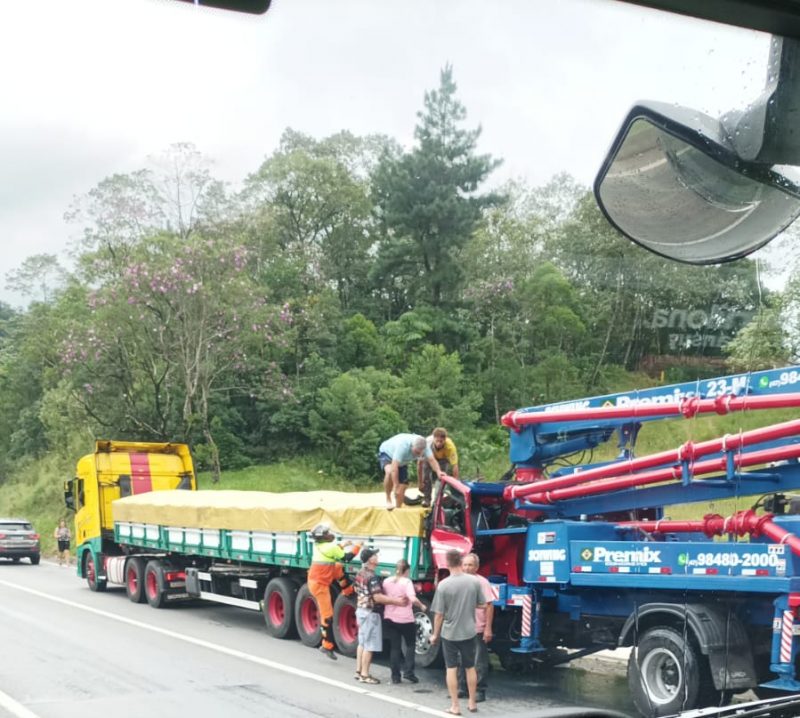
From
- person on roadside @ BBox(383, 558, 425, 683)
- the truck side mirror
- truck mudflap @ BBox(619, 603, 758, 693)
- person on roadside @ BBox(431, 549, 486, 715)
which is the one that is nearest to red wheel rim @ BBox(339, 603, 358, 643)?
person on roadside @ BBox(383, 558, 425, 683)

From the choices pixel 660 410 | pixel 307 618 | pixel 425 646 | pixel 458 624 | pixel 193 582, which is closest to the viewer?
pixel 660 410

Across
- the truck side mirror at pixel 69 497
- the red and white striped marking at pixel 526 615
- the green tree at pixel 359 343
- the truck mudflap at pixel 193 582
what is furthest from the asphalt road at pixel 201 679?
the truck side mirror at pixel 69 497

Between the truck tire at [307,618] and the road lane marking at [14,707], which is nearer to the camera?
the road lane marking at [14,707]

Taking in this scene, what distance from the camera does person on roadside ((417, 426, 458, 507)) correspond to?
10.2 metres

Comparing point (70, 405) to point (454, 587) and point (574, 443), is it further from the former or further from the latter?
point (574, 443)

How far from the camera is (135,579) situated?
1772 centimetres

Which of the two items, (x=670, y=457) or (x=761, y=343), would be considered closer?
(x=761, y=343)

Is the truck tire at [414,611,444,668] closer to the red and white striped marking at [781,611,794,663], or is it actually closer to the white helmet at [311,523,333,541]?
the white helmet at [311,523,333,541]

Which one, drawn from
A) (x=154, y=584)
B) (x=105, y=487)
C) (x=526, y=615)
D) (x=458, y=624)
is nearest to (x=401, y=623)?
(x=526, y=615)

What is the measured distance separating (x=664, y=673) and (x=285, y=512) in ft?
19.3

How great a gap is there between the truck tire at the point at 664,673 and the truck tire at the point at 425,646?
268 centimetres

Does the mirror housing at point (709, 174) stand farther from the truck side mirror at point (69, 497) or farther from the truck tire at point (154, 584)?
the truck side mirror at point (69, 497)

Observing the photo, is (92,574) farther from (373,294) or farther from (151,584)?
(373,294)

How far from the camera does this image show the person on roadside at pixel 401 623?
10547 millimetres
